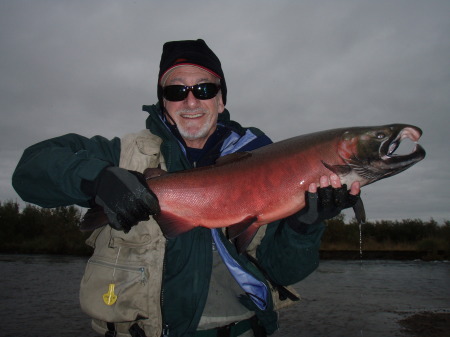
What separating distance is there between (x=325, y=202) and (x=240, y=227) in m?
0.70

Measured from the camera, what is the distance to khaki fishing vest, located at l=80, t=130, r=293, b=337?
2529mm

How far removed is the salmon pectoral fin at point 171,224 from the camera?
2.73m

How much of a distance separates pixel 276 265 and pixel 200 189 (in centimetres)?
102

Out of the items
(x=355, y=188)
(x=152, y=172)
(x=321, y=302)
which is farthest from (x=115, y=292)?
(x=321, y=302)

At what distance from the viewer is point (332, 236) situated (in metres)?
25.7

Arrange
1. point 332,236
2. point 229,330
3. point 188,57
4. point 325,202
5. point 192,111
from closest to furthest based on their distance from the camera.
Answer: point 325,202, point 229,330, point 192,111, point 188,57, point 332,236

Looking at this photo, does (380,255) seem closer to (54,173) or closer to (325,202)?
(325,202)

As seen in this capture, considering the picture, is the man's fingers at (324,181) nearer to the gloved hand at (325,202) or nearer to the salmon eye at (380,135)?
the gloved hand at (325,202)

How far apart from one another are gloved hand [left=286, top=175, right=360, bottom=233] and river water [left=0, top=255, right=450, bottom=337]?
468 centimetres

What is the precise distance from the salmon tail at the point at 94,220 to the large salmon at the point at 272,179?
0.41 metres

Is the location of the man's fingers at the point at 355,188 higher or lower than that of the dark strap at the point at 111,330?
higher

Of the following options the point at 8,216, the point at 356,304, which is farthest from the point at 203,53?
the point at 8,216

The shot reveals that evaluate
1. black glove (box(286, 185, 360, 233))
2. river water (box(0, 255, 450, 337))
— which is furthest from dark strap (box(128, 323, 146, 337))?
river water (box(0, 255, 450, 337))

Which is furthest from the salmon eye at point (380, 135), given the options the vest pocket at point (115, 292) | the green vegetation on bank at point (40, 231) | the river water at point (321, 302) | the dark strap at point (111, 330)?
the green vegetation on bank at point (40, 231)
